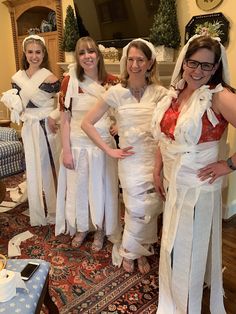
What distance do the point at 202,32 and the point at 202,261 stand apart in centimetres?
103

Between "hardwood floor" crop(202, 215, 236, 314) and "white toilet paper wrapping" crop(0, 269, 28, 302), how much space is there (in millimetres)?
1051

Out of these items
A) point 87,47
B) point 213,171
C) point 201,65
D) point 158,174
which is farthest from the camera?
point 87,47

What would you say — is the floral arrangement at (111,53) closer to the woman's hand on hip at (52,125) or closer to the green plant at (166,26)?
the green plant at (166,26)

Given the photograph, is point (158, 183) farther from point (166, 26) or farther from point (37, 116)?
point (166, 26)

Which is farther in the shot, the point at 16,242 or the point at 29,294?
the point at 16,242

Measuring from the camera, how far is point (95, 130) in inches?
70.7

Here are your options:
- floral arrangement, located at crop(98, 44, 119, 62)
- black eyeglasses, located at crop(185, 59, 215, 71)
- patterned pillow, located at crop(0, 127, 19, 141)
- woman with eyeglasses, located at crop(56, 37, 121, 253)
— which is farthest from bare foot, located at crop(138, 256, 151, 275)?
patterned pillow, located at crop(0, 127, 19, 141)

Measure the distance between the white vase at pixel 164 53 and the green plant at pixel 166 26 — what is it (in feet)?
0.11

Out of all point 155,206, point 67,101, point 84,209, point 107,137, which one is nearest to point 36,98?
point 67,101

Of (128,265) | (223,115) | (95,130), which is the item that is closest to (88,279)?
(128,265)

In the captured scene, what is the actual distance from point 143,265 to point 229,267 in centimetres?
59

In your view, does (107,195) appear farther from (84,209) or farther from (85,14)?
(85,14)

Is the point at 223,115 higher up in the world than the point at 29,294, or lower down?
higher up

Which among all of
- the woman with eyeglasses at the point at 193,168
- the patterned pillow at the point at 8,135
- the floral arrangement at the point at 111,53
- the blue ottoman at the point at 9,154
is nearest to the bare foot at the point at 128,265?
the woman with eyeglasses at the point at 193,168
